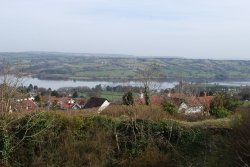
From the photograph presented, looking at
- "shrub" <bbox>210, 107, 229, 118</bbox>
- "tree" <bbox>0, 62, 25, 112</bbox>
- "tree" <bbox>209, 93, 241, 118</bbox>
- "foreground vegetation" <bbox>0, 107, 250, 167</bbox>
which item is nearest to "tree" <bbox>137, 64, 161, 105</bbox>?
"tree" <bbox>209, 93, 241, 118</bbox>

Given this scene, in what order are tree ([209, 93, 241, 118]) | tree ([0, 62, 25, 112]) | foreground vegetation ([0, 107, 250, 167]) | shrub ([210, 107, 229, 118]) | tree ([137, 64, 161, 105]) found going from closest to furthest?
foreground vegetation ([0, 107, 250, 167])
tree ([0, 62, 25, 112])
shrub ([210, 107, 229, 118])
tree ([209, 93, 241, 118])
tree ([137, 64, 161, 105])

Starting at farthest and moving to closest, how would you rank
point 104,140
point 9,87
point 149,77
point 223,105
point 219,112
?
point 149,77
point 223,105
point 219,112
point 9,87
point 104,140

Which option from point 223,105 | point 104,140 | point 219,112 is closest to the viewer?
point 104,140

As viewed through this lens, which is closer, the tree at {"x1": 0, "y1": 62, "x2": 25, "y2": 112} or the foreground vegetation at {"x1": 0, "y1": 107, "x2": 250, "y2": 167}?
the foreground vegetation at {"x1": 0, "y1": 107, "x2": 250, "y2": 167}

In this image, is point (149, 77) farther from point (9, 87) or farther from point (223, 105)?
point (9, 87)

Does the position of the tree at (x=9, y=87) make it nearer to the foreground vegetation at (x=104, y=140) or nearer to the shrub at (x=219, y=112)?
the foreground vegetation at (x=104, y=140)

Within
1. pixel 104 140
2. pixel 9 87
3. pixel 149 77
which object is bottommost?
pixel 104 140

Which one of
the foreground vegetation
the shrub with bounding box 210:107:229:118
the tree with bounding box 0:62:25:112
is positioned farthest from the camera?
the shrub with bounding box 210:107:229:118

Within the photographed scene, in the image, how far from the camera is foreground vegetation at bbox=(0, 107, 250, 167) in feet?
39.6

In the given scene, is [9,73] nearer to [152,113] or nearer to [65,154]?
[65,154]

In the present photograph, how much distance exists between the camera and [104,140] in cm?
1268

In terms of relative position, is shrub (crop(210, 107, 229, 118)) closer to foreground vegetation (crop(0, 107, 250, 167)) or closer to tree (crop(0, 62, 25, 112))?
foreground vegetation (crop(0, 107, 250, 167))

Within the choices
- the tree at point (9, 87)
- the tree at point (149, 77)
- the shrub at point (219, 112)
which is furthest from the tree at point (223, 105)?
the tree at point (9, 87)

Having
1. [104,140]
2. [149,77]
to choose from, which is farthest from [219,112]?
[149,77]
